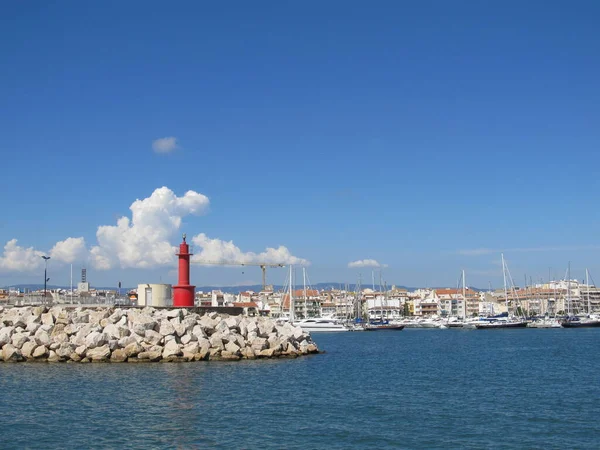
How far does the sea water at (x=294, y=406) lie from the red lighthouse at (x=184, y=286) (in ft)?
31.9

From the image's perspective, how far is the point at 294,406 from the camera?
22.1m

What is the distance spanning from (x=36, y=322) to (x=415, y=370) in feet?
63.3

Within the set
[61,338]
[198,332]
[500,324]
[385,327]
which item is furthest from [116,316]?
[500,324]

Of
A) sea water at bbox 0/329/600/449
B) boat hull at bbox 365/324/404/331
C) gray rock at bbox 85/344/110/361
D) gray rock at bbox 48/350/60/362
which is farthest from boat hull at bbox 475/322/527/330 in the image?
gray rock at bbox 48/350/60/362

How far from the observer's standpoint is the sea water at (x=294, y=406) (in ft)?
57.7

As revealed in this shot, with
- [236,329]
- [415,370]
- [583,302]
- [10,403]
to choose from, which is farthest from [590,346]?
[583,302]

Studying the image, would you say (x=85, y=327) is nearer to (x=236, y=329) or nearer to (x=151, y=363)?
(x=151, y=363)

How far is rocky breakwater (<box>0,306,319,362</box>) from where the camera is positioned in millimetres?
33344

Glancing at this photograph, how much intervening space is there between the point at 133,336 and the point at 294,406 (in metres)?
14.2

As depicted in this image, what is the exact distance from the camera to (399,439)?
17.6m

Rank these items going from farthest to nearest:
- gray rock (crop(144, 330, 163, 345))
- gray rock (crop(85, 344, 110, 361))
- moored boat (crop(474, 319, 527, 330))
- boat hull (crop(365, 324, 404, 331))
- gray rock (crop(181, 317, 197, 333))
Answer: boat hull (crop(365, 324, 404, 331)) < moored boat (crop(474, 319, 527, 330)) < gray rock (crop(181, 317, 197, 333)) < gray rock (crop(144, 330, 163, 345)) < gray rock (crop(85, 344, 110, 361))

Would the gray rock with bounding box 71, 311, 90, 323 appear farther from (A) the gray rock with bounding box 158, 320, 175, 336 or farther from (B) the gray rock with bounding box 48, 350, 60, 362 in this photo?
(A) the gray rock with bounding box 158, 320, 175, 336

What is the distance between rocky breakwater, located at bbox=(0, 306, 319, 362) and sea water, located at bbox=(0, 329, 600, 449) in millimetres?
1459

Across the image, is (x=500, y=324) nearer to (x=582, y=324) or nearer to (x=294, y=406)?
(x=582, y=324)
